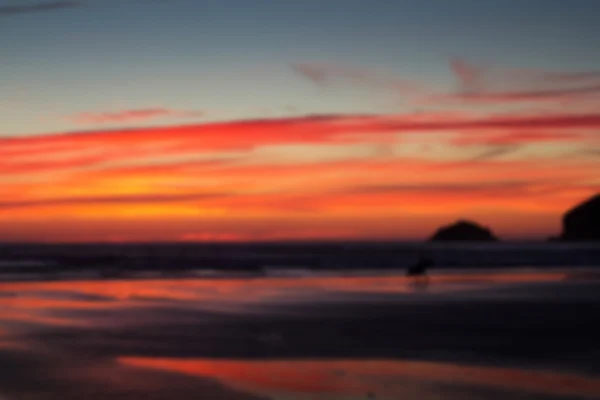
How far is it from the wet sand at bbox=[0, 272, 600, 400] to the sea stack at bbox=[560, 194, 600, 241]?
15728 centimetres

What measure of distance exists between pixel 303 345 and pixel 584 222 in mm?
177124

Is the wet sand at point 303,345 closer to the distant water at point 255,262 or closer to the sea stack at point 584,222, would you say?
the distant water at point 255,262

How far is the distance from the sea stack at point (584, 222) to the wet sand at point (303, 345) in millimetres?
157279

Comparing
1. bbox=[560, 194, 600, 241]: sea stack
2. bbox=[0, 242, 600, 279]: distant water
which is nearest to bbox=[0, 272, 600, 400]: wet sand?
bbox=[0, 242, 600, 279]: distant water

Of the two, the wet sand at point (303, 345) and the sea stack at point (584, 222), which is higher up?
the sea stack at point (584, 222)

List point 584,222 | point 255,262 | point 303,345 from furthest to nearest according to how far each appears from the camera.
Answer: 1. point 584,222
2. point 255,262
3. point 303,345

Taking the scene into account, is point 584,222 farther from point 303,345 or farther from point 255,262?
point 303,345

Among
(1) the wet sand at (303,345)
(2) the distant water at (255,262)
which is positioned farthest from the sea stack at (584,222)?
(1) the wet sand at (303,345)

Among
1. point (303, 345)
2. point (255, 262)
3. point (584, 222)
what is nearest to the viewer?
point (303, 345)

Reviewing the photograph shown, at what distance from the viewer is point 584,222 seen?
18362cm

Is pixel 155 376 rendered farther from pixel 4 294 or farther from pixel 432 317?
pixel 4 294

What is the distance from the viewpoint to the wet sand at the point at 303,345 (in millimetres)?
12805

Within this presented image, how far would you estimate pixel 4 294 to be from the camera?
3309 cm

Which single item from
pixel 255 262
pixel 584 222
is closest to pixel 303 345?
pixel 255 262
